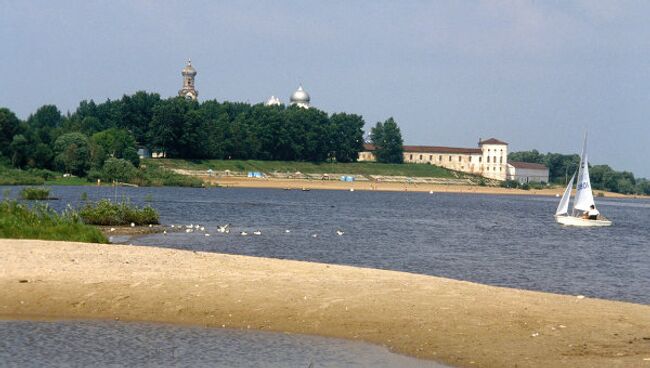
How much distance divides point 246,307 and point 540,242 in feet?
148

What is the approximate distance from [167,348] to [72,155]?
13902 centimetres

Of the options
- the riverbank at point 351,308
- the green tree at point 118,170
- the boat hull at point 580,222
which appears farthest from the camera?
the green tree at point 118,170

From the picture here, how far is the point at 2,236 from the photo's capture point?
36875 mm

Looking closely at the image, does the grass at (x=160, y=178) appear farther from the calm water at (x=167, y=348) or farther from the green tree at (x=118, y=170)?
the calm water at (x=167, y=348)

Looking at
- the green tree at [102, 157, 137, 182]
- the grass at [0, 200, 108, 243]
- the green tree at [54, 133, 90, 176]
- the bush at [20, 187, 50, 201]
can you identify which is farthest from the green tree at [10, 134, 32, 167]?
the grass at [0, 200, 108, 243]

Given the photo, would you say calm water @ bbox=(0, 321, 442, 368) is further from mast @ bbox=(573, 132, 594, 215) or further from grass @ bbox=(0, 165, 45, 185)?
grass @ bbox=(0, 165, 45, 185)

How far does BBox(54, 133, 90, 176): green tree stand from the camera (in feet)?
505

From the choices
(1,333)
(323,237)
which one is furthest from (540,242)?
(1,333)

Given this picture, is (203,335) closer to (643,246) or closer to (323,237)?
(323,237)

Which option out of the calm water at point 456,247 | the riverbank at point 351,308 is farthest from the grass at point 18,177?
the riverbank at point 351,308

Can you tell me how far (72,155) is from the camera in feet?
506

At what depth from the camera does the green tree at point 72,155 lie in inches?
6063

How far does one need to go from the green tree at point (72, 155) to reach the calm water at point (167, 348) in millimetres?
136246

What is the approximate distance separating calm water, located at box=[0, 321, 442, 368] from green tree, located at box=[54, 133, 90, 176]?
136 metres
